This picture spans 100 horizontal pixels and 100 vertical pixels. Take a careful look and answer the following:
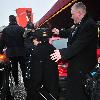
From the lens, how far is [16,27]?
9.43 meters

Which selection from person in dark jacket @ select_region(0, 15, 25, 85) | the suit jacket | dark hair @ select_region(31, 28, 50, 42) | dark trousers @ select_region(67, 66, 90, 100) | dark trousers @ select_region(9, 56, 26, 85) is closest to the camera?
the suit jacket

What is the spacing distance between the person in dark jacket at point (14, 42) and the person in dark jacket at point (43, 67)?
330 centimetres

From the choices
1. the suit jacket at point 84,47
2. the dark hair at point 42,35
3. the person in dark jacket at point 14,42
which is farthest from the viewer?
the person in dark jacket at point 14,42

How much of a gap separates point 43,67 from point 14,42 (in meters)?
3.71

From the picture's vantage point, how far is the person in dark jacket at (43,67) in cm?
591

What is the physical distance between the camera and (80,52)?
5078 millimetres

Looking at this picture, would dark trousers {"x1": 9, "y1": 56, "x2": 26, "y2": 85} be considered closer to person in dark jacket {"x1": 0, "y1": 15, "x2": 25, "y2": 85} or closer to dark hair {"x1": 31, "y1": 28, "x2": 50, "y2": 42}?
person in dark jacket {"x1": 0, "y1": 15, "x2": 25, "y2": 85}

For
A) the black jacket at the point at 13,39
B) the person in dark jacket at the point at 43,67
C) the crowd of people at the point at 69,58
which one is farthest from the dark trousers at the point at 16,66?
the person in dark jacket at the point at 43,67

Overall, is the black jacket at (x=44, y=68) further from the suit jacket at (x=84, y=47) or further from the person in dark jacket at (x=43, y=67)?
the suit jacket at (x=84, y=47)

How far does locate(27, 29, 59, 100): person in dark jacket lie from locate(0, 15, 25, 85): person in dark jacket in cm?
330

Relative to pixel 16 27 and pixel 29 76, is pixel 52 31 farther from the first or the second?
pixel 16 27

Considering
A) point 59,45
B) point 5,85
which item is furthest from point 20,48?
point 5,85

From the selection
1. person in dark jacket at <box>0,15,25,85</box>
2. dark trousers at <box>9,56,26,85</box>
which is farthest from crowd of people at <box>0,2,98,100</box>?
person in dark jacket at <box>0,15,25,85</box>

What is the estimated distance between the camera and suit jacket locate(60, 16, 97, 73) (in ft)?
16.2
